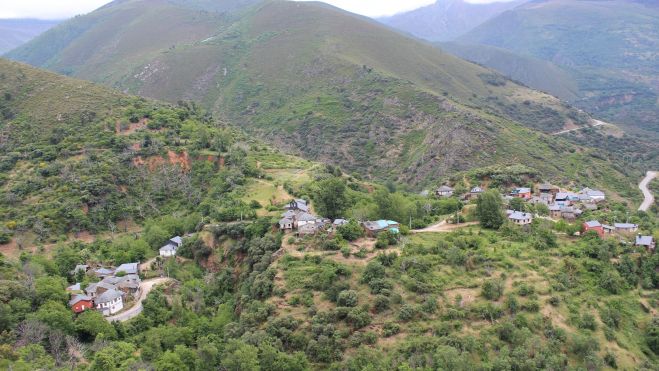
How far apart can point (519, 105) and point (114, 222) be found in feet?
420

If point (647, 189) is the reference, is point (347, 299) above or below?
above

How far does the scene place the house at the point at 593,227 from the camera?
5400cm

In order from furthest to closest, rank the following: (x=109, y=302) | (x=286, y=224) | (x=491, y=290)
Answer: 1. (x=286, y=224)
2. (x=109, y=302)
3. (x=491, y=290)

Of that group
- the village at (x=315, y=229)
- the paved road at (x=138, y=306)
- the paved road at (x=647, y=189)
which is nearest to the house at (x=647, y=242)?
the village at (x=315, y=229)

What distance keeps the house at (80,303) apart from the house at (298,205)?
22.3 meters

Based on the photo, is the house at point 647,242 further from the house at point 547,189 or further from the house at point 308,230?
the house at point 308,230

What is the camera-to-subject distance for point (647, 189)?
4171 inches

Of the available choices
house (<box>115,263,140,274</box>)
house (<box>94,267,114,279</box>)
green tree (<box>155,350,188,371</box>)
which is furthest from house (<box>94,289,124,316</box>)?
green tree (<box>155,350,188,371</box>)

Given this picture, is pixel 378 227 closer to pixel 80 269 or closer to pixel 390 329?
pixel 390 329

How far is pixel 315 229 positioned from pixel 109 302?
19.3m

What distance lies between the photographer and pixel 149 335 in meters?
44.1

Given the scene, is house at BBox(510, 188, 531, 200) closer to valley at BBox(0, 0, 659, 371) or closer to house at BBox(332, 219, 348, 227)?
valley at BBox(0, 0, 659, 371)

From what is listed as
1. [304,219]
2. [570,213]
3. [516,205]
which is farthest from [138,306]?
[570,213]

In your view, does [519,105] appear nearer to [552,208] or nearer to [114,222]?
[552,208]
